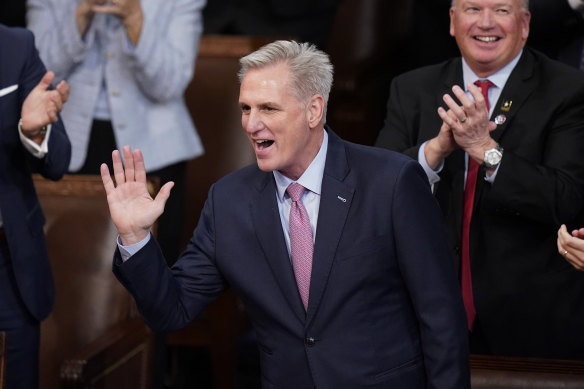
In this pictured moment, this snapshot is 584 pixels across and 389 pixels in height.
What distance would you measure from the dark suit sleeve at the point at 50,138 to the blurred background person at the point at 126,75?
545mm

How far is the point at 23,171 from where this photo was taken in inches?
105

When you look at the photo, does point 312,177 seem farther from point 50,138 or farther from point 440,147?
point 50,138

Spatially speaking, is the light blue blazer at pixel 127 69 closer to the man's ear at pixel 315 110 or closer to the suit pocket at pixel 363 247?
the man's ear at pixel 315 110

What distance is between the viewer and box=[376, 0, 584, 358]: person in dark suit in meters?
2.57

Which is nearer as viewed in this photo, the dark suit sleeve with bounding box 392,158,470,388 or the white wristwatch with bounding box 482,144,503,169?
the dark suit sleeve with bounding box 392,158,470,388

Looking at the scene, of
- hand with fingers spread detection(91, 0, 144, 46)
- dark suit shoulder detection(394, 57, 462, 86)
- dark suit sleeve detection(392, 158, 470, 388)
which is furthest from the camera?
hand with fingers spread detection(91, 0, 144, 46)

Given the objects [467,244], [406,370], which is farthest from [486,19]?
[406,370]

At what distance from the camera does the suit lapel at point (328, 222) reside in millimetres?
2137

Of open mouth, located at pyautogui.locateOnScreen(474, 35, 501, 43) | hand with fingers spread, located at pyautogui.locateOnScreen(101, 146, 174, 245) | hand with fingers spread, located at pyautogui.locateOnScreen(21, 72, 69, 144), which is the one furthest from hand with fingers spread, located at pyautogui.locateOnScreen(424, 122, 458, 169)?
hand with fingers spread, located at pyautogui.locateOnScreen(21, 72, 69, 144)

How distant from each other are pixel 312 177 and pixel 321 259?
0.19 metres

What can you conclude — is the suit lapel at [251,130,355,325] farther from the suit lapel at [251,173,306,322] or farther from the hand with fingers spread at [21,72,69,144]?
the hand with fingers spread at [21,72,69,144]

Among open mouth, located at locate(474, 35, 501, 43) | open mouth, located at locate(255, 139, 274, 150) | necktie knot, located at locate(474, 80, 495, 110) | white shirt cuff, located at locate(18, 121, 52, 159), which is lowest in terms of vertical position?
white shirt cuff, located at locate(18, 121, 52, 159)

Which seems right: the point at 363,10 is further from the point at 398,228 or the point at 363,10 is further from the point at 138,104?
the point at 398,228

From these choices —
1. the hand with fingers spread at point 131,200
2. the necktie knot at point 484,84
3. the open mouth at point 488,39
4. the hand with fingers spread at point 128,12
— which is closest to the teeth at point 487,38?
the open mouth at point 488,39
